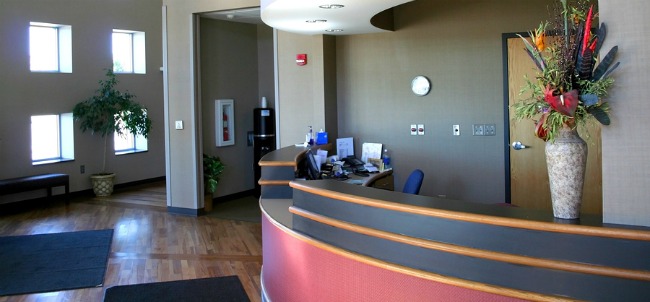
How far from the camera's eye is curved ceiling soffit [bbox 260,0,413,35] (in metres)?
4.66

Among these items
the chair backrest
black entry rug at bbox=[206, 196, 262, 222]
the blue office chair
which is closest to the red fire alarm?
the chair backrest

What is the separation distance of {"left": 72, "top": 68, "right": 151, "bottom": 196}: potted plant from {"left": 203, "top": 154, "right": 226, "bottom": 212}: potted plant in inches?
104

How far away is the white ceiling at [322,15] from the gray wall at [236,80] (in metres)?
2.65

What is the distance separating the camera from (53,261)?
239 inches

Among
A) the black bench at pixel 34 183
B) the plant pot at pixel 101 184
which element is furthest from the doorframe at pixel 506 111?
A: the plant pot at pixel 101 184

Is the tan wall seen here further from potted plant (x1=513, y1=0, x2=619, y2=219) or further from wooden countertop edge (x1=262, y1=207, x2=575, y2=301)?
wooden countertop edge (x1=262, y1=207, x2=575, y2=301)

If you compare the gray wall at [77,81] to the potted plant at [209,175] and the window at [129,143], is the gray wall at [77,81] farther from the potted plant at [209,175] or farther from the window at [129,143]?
the potted plant at [209,175]

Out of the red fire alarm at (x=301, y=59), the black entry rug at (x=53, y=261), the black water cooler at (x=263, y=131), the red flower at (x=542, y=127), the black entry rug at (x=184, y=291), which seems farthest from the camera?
the black water cooler at (x=263, y=131)

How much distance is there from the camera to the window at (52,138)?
9.80 metres

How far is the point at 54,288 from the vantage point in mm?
5164

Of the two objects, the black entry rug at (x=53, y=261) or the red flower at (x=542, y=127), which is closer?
the red flower at (x=542, y=127)

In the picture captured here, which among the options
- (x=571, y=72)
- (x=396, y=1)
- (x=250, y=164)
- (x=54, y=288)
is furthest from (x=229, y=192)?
(x=571, y=72)

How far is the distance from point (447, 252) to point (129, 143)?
10.1m

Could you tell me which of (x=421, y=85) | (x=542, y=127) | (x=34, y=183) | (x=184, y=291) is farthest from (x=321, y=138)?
(x=34, y=183)
